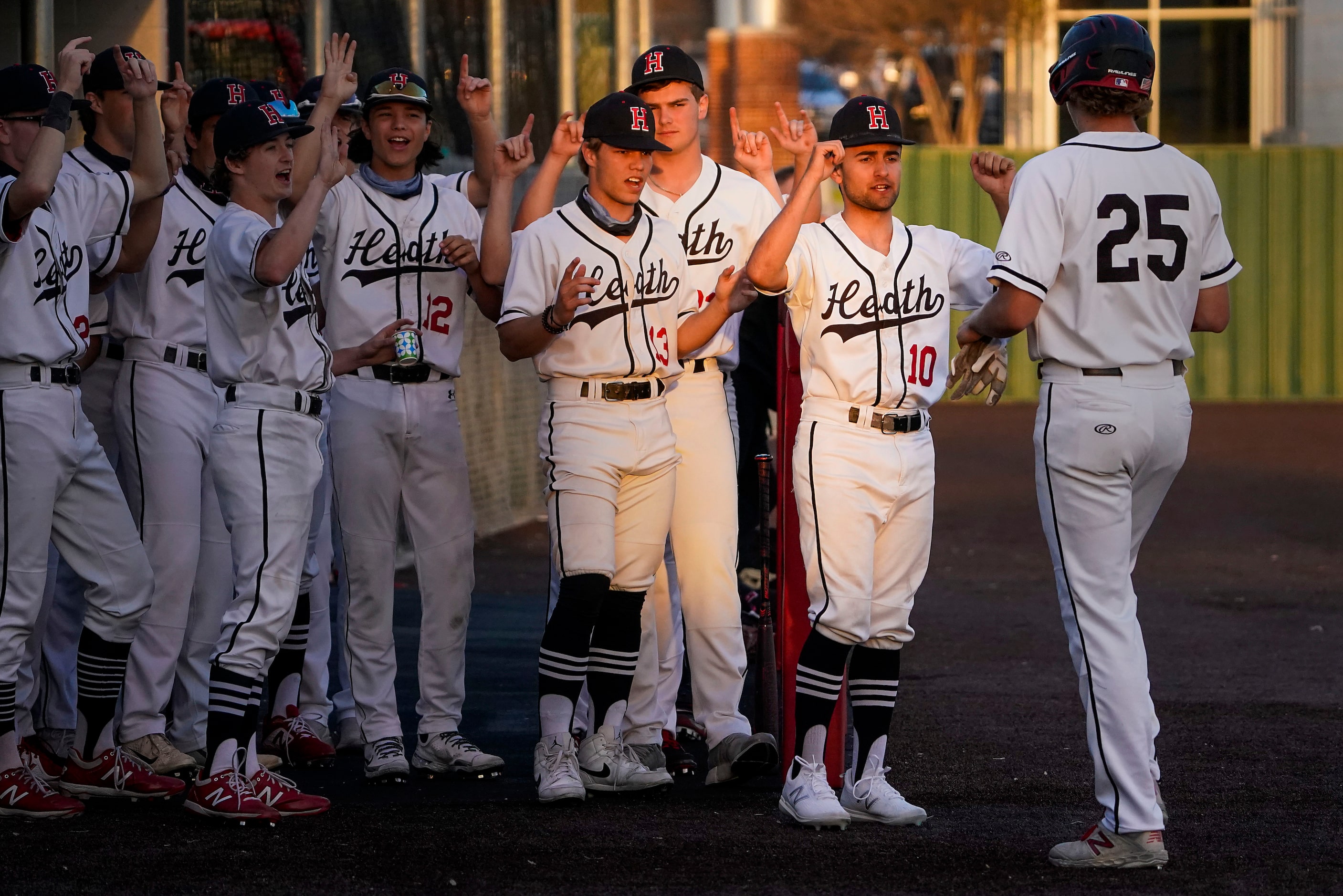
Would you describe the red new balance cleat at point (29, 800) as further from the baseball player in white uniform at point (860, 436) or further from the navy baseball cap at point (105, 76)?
the navy baseball cap at point (105, 76)

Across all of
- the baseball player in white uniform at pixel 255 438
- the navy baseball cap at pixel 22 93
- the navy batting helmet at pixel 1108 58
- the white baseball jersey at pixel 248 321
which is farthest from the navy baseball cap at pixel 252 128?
the navy batting helmet at pixel 1108 58

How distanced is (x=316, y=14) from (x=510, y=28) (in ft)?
11.8

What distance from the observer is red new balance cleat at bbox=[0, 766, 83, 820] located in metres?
5.36

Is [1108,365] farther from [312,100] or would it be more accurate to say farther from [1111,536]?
[312,100]

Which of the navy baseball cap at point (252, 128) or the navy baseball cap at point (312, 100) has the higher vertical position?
the navy baseball cap at point (312, 100)

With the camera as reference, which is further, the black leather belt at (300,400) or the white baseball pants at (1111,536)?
the black leather belt at (300,400)

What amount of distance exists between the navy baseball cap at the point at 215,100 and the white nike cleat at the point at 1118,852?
3.84 metres

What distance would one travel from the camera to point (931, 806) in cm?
566

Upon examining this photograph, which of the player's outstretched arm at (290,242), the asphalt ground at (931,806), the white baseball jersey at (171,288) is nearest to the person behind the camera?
the asphalt ground at (931,806)

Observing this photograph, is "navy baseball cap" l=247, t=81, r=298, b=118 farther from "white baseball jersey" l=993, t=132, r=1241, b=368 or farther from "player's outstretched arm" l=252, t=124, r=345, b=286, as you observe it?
"white baseball jersey" l=993, t=132, r=1241, b=368

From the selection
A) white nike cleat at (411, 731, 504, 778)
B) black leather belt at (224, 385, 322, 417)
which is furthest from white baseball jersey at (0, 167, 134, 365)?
white nike cleat at (411, 731, 504, 778)

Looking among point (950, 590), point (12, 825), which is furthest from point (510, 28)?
point (12, 825)

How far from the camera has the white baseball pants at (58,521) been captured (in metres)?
5.31

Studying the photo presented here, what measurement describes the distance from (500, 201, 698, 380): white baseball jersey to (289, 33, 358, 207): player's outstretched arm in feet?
2.45
